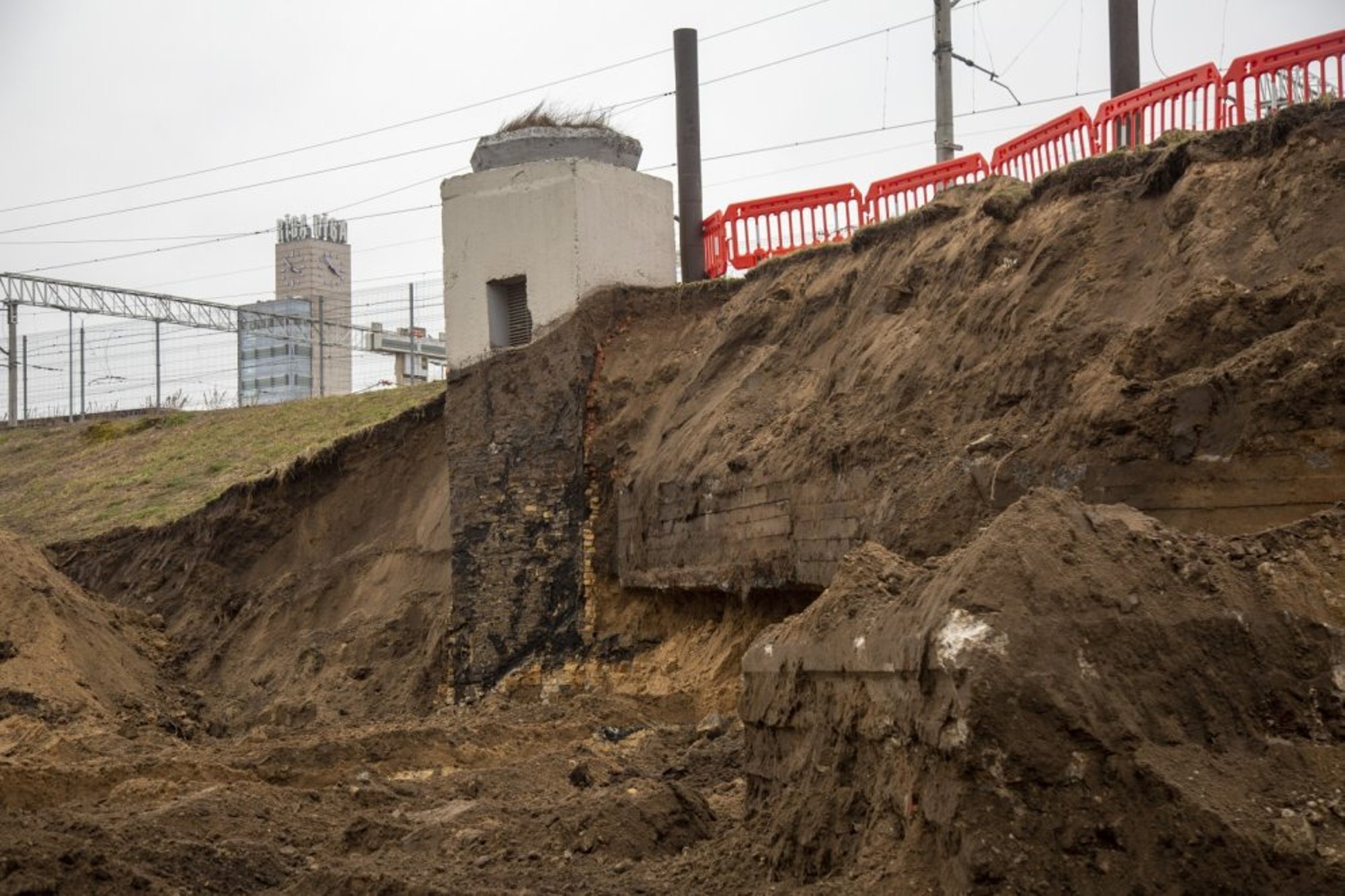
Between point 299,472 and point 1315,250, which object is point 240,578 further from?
point 1315,250

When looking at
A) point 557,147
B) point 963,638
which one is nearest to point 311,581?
point 557,147

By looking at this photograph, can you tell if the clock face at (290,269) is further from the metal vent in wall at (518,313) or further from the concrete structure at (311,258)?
the metal vent in wall at (518,313)

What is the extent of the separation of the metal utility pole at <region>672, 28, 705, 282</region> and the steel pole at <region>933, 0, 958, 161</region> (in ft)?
10.3

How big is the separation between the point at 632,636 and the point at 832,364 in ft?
12.6

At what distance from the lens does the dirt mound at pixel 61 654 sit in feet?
66.4

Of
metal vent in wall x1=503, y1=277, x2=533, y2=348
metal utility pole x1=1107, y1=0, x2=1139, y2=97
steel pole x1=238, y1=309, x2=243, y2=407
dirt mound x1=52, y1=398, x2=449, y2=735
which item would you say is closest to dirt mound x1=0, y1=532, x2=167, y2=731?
dirt mound x1=52, y1=398, x2=449, y2=735

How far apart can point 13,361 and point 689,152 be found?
1169 inches

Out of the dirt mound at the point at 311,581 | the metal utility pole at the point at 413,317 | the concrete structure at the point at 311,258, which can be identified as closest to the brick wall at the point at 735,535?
the dirt mound at the point at 311,581

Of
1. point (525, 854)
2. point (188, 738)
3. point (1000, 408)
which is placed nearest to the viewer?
point (525, 854)

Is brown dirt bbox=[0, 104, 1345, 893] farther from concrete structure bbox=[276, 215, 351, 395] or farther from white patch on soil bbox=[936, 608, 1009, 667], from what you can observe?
concrete structure bbox=[276, 215, 351, 395]

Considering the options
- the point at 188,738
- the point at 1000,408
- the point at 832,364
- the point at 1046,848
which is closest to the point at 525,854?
the point at 1046,848

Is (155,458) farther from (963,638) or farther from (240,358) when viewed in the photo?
(963,638)

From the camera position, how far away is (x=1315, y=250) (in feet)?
38.3

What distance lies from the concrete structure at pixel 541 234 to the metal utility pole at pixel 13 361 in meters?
28.2
